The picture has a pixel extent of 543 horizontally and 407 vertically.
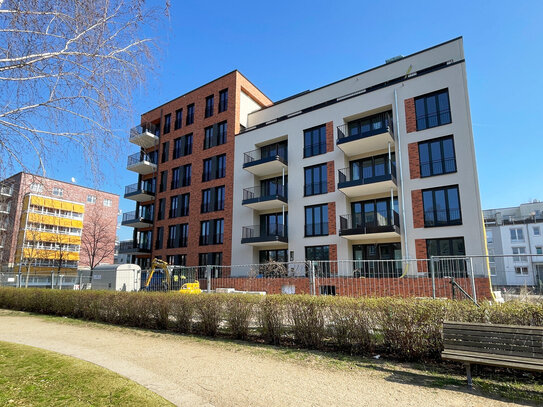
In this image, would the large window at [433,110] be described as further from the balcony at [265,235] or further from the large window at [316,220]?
the balcony at [265,235]

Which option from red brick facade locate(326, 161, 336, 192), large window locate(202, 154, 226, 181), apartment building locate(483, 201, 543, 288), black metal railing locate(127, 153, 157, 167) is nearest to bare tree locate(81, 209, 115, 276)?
black metal railing locate(127, 153, 157, 167)

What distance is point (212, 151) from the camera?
29703mm

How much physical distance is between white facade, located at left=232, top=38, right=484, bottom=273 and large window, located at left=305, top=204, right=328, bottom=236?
0.37 meters

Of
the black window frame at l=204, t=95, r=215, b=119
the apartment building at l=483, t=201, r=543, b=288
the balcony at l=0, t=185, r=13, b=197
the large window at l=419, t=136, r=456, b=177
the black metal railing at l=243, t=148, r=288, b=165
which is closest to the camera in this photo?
the balcony at l=0, t=185, r=13, b=197

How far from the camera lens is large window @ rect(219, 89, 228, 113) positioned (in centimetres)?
2985

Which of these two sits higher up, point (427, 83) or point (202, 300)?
point (427, 83)

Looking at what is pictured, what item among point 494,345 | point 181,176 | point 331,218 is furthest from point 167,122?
point 494,345

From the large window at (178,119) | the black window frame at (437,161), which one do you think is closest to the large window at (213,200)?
the large window at (178,119)

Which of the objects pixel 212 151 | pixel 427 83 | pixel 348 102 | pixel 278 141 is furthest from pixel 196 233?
pixel 427 83

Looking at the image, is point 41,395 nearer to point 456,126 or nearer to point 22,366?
point 22,366

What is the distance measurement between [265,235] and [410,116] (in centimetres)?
1238

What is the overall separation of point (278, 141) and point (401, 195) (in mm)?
10943

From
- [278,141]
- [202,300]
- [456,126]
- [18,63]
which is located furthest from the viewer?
[278,141]

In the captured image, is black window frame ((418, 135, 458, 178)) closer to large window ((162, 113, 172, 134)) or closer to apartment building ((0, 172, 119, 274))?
apartment building ((0, 172, 119, 274))
